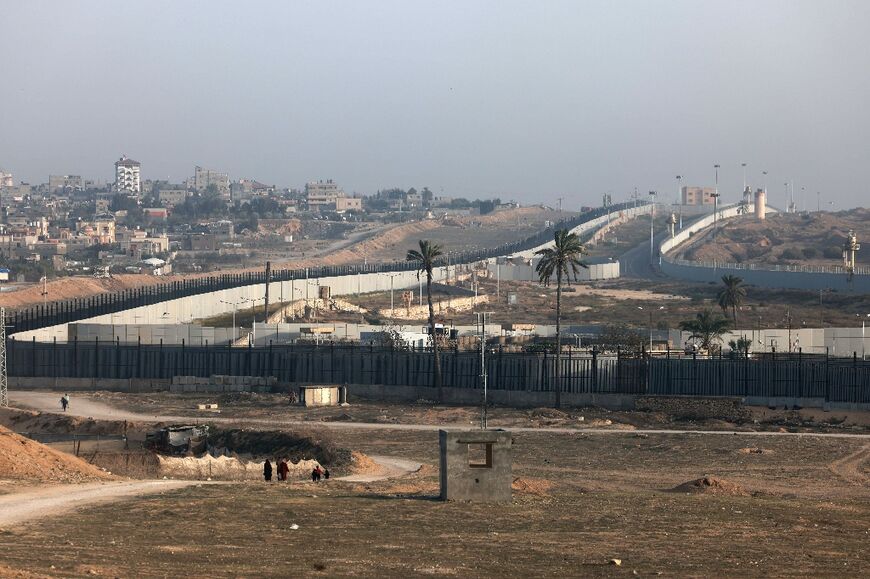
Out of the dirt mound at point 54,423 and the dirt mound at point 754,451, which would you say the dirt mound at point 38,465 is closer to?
the dirt mound at point 54,423

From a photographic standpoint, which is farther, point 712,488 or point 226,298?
point 226,298

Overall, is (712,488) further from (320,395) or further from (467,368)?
(320,395)

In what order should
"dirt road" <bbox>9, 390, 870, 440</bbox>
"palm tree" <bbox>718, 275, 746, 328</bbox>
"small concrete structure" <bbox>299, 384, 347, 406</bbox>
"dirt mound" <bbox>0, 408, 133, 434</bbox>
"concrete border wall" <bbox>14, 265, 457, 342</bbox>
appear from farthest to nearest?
"palm tree" <bbox>718, 275, 746, 328</bbox>
"concrete border wall" <bbox>14, 265, 457, 342</bbox>
"small concrete structure" <bbox>299, 384, 347, 406</bbox>
"dirt mound" <bbox>0, 408, 133, 434</bbox>
"dirt road" <bbox>9, 390, 870, 440</bbox>

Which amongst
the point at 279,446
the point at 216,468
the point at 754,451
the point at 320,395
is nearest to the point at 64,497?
the point at 216,468

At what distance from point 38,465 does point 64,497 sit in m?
6.67

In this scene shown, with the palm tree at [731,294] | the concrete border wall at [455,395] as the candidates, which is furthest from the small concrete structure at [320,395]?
the palm tree at [731,294]

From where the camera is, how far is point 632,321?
134250mm

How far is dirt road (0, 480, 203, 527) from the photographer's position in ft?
123

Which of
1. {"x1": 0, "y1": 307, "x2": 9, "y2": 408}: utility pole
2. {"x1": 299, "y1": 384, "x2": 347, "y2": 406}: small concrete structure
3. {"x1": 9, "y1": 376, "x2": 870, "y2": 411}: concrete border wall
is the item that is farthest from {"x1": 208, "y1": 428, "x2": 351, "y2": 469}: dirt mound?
{"x1": 9, "y1": 376, "x2": 870, "y2": 411}: concrete border wall

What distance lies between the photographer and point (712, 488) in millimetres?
47844

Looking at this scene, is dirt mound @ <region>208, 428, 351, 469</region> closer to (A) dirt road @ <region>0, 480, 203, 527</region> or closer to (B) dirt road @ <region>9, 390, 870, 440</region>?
(B) dirt road @ <region>9, 390, 870, 440</region>

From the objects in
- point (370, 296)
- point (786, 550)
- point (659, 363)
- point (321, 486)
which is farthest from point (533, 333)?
point (786, 550)

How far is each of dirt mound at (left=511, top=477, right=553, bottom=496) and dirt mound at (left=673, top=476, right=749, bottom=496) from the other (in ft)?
14.6

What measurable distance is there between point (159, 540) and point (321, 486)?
42.8 feet
